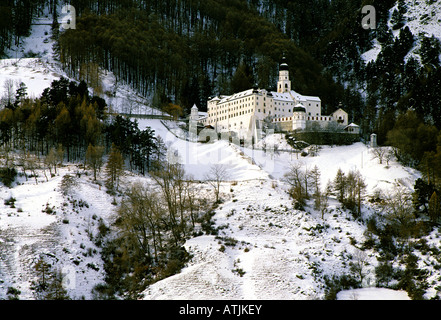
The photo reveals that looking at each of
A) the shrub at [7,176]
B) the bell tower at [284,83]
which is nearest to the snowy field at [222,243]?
the shrub at [7,176]

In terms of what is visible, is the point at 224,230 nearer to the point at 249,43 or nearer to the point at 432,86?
the point at 432,86

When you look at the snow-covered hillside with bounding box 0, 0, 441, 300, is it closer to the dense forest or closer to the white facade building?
the white facade building

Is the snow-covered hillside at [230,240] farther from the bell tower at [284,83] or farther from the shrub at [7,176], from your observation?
the bell tower at [284,83]

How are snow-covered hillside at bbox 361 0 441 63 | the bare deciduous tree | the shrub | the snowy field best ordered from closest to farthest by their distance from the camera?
the snowy field < the shrub < the bare deciduous tree < snow-covered hillside at bbox 361 0 441 63

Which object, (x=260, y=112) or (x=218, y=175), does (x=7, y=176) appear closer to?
(x=218, y=175)

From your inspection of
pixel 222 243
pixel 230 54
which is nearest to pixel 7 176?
pixel 222 243

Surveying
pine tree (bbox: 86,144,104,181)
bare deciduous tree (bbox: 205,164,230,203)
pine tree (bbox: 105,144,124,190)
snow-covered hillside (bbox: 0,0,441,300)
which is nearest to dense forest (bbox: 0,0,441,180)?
bare deciduous tree (bbox: 205,164,230,203)

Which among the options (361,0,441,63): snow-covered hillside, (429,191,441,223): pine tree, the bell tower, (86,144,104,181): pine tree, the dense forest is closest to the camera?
(429,191,441,223): pine tree

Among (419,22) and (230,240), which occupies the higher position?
(419,22)
